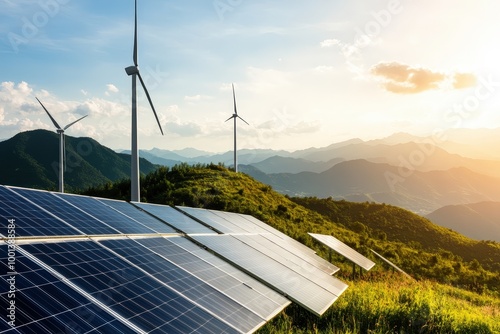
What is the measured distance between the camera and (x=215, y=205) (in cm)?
5528

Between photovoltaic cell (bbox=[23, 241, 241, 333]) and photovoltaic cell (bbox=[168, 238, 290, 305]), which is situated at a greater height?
photovoltaic cell (bbox=[23, 241, 241, 333])

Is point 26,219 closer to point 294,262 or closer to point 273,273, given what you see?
point 273,273

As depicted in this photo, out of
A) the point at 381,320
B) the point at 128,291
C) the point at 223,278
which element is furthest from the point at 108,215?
the point at 381,320

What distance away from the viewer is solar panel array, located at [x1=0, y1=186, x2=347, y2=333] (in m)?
6.72

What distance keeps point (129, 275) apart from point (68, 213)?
4.07m

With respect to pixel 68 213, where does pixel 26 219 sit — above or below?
above

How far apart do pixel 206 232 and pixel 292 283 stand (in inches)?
185

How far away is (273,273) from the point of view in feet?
45.1

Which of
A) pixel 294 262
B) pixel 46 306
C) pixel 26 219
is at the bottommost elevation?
pixel 294 262

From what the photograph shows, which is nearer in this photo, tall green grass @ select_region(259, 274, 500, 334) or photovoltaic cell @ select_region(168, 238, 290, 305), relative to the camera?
photovoltaic cell @ select_region(168, 238, 290, 305)

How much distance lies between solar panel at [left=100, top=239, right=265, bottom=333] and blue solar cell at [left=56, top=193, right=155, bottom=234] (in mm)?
1359

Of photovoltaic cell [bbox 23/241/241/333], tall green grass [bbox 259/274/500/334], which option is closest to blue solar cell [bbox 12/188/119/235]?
photovoltaic cell [bbox 23/241/241/333]

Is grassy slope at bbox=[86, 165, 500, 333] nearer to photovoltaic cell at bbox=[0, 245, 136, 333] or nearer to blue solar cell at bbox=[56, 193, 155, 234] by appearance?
blue solar cell at bbox=[56, 193, 155, 234]

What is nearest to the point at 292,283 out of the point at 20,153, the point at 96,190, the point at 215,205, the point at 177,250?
the point at 177,250
